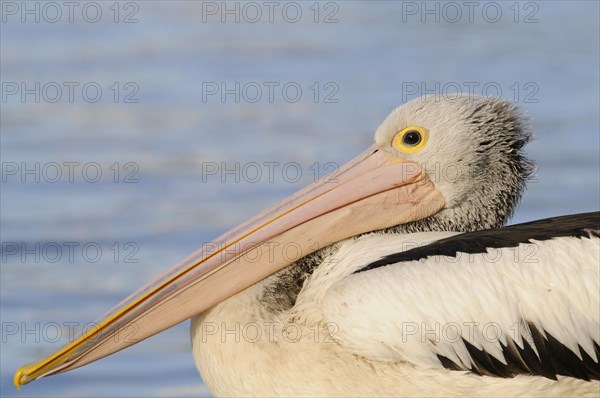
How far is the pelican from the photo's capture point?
5.42 meters

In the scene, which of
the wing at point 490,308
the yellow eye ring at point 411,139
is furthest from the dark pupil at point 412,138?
the wing at point 490,308

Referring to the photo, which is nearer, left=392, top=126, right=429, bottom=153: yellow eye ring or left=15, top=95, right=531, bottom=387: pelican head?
left=15, top=95, right=531, bottom=387: pelican head

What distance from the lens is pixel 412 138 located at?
6113 millimetres

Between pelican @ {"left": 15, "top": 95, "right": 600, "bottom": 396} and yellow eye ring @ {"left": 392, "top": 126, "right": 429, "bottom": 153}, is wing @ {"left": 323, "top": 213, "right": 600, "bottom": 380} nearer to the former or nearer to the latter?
pelican @ {"left": 15, "top": 95, "right": 600, "bottom": 396}

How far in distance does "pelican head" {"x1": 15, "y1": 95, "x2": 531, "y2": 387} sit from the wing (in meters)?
0.54

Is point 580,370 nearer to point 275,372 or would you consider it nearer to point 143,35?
point 275,372

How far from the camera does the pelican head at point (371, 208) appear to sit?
585cm

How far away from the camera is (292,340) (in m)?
5.63

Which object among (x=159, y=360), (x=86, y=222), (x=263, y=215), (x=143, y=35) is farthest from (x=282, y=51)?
(x=263, y=215)

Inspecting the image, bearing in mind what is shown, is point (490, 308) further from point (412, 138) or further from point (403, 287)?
point (412, 138)

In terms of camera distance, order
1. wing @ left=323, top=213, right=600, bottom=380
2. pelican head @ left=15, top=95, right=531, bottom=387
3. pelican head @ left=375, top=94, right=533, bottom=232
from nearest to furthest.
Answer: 1. wing @ left=323, top=213, right=600, bottom=380
2. pelican head @ left=15, top=95, right=531, bottom=387
3. pelican head @ left=375, top=94, right=533, bottom=232

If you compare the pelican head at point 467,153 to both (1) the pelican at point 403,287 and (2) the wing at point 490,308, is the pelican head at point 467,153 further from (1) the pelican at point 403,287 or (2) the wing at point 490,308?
(2) the wing at point 490,308

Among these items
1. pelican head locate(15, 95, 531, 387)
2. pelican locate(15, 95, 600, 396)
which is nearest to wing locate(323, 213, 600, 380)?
pelican locate(15, 95, 600, 396)

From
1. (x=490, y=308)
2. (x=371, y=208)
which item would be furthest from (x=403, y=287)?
(x=371, y=208)
